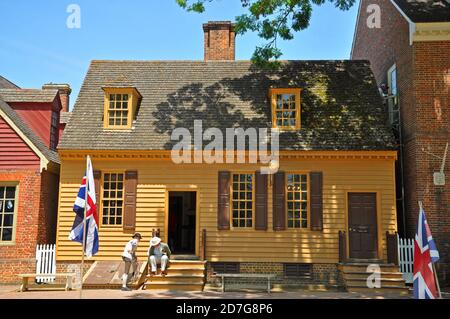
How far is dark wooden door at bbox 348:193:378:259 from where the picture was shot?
1504 cm

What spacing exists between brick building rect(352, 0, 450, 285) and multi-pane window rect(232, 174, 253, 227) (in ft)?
18.2

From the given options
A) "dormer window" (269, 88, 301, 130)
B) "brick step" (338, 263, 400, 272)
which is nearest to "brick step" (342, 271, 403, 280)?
"brick step" (338, 263, 400, 272)

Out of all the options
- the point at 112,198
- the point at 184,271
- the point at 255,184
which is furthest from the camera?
the point at 112,198

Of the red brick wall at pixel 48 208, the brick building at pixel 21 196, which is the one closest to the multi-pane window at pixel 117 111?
the brick building at pixel 21 196

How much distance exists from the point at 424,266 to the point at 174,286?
763 centimetres

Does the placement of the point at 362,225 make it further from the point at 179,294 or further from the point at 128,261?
the point at 128,261

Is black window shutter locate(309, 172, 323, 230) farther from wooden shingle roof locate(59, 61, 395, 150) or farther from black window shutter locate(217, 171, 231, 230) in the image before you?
black window shutter locate(217, 171, 231, 230)

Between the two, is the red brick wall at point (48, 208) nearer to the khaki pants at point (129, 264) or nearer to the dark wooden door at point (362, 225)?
the khaki pants at point (129, 264)

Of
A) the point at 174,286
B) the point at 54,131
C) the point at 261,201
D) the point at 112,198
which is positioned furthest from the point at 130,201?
the point at 54,131

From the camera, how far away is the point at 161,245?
14055mm

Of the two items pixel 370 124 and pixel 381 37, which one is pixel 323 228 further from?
pixel 381 37

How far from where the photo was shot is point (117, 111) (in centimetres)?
1655

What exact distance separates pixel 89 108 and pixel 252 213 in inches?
288

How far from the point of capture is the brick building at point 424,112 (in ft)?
48.1
